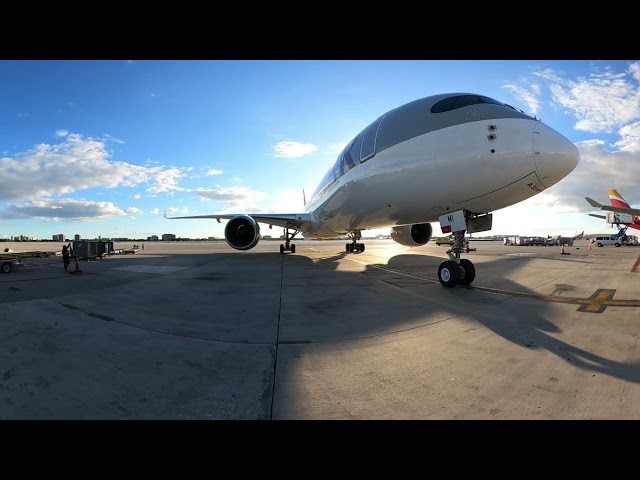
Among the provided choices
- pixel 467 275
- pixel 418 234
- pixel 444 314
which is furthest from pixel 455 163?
pixel 418 234

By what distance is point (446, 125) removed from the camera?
6.12 metres

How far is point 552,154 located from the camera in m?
5.18

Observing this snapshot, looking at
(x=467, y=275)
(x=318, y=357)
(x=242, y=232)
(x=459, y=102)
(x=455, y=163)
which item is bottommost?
(x=318, y=357)

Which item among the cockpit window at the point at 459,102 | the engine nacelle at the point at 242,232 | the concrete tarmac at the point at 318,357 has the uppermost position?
the cockpit window at the point at 459,102

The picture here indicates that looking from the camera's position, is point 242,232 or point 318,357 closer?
point 318,357

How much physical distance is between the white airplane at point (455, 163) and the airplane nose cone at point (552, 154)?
0.06 ft

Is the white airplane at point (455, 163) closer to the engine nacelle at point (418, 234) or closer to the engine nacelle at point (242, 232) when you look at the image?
the engine nacelle at point (418, 234)

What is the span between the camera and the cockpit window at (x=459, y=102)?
614cm

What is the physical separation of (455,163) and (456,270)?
2.63 meters

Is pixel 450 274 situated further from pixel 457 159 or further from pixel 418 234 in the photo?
pixel 418 234

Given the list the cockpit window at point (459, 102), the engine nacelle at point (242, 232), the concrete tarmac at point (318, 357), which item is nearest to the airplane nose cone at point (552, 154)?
the cockpit window at point (459, 102)

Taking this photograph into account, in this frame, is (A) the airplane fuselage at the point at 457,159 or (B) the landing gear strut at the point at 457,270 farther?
(B) the landing gear strut at the point at 457,270

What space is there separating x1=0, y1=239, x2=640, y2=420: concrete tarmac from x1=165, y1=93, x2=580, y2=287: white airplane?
7.04ft

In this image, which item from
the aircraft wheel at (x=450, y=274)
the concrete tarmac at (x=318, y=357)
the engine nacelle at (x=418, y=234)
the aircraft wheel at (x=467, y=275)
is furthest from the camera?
the engine nacelle at (x=418, y=234)
